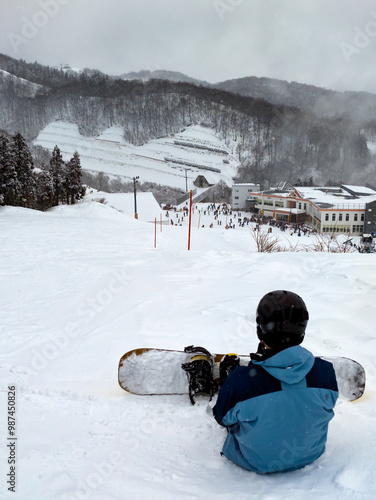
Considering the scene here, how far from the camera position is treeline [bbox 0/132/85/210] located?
25.7 meters

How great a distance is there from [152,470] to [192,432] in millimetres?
492

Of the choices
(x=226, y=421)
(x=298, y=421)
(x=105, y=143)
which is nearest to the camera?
(x=298, y=421)

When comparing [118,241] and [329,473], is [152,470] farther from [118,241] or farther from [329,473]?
[118,241]

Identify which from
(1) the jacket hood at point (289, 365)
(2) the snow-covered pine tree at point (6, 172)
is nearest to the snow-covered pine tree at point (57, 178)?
(2) the snow-covered pine tree at point (6, 172)

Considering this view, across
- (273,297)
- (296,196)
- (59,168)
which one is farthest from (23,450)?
(296,196)

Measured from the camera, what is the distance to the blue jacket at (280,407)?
5.13 ft

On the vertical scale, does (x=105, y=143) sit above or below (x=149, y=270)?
above

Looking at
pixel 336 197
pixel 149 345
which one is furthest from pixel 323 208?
pixel 149 345

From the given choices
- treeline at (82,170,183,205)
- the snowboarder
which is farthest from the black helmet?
treeline at (82,170,183,205)

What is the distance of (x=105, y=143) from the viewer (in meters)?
102

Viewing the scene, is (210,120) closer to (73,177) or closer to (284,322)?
(73,177)

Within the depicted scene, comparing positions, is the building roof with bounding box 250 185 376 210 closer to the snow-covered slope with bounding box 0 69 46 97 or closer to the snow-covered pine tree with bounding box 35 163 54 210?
the snow-covered pine tree with bounding box 35 163 54 210

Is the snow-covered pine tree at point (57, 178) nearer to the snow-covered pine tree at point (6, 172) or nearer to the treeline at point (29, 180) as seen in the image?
the treeline at point (29, 180)

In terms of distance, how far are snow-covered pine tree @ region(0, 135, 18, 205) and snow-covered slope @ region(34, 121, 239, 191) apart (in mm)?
50571
